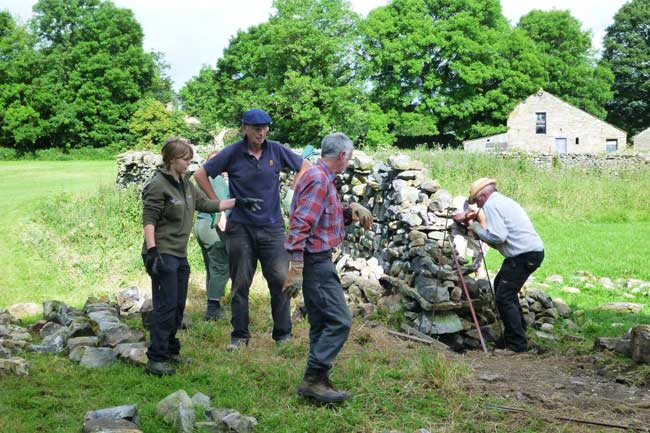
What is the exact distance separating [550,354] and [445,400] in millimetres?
2034

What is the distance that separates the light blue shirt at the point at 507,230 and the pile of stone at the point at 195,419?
3152mm

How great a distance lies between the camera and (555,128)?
1785 inches

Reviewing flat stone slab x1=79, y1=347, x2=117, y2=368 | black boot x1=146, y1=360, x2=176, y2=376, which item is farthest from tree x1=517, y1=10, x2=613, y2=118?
black boot x1=146, y1=360, x2=176, y2=376

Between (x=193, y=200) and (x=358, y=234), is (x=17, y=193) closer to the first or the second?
(x=358, y=234)

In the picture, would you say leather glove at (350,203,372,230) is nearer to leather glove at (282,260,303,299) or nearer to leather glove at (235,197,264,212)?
leather glove at (282,260,303,299)

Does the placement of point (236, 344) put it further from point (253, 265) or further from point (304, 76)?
point (304, 76)

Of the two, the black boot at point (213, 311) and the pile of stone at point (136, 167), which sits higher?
the pile of stone at point (136, 167)

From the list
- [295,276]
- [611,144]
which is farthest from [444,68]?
[295,276]

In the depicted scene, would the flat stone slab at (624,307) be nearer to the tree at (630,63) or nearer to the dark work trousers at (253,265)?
the dark work trousers at (253,265)

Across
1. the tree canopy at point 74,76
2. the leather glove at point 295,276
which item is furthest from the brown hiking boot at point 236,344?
the tree canopy at point 74,76

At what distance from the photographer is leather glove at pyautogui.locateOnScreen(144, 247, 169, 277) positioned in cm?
520

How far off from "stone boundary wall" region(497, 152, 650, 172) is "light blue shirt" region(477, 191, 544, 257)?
15077 millimetres

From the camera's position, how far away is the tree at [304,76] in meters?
41.2

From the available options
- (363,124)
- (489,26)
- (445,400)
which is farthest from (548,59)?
(445,400)
